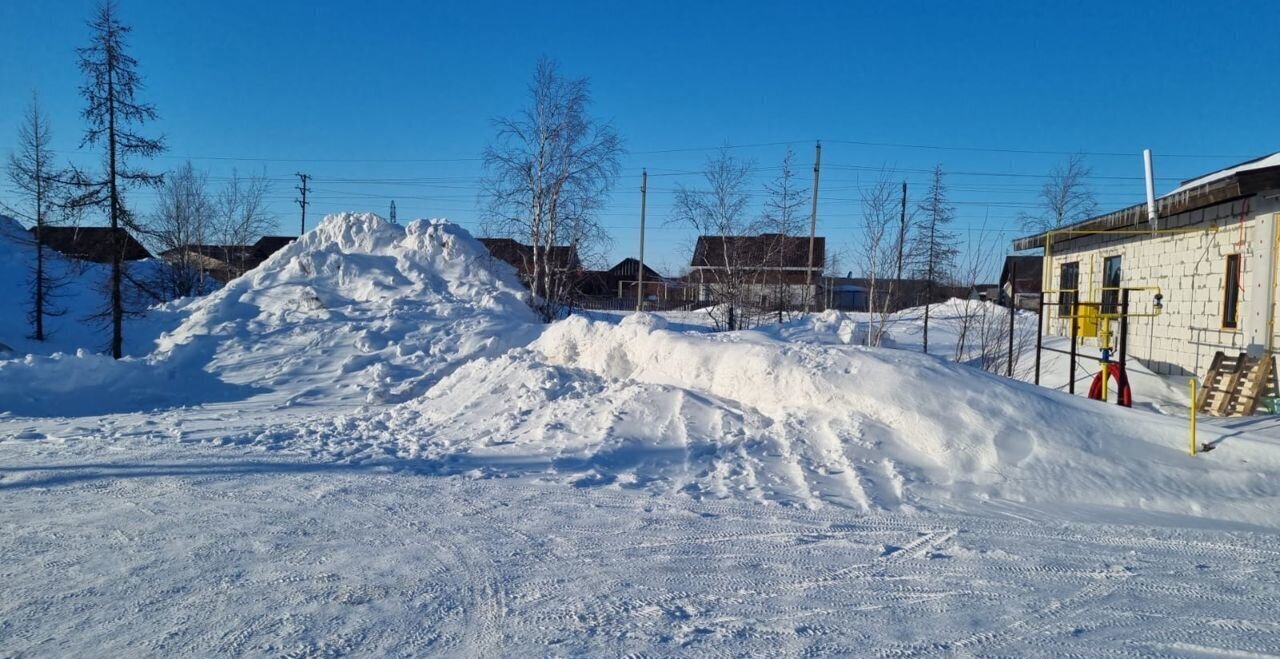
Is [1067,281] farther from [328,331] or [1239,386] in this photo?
[328,331]

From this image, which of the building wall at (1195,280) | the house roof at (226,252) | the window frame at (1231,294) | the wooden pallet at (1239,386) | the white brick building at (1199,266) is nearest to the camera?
the wooden pallet at (1239,386)

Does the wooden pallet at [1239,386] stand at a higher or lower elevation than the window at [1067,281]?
lower

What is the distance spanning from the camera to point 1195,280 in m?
12.1

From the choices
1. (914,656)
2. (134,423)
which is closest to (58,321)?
(134,423)

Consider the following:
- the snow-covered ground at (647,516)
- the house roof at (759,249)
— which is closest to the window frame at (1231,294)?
the snow-covered ground at (647,516)

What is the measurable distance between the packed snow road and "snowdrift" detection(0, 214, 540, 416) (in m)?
6.78

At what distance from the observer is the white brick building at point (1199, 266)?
10.2 m

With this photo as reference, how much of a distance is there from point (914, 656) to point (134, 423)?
10.6 metres

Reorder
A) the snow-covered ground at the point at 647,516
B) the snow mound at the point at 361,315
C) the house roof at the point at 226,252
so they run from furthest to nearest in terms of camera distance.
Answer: the house roof at the point at 226,252
the snow mound at the point at 361,315
the snow-covered ground at the point at 647,516

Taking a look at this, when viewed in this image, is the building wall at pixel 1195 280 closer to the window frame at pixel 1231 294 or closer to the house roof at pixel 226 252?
the window frame at pixel 1231 294

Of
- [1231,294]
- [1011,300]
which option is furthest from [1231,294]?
[1011,300]

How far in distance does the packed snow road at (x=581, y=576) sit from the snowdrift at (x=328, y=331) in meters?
6.78

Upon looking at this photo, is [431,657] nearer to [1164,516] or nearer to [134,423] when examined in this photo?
[1164,516]


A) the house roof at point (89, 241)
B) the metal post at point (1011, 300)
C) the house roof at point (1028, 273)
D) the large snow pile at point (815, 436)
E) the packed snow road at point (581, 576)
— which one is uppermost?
the house roof at point (1028, 273)
